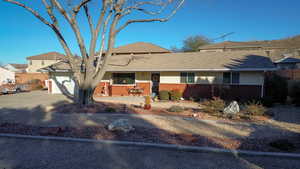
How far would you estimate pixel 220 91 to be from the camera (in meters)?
11.2

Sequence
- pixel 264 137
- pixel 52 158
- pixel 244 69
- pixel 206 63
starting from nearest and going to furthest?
1. pixel 52 158
2. pixel 264 137
3. pixel 244 69
4. pixel 206 63

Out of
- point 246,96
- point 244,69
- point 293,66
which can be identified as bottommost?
point 246,96

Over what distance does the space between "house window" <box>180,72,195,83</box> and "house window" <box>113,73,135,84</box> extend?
14.4ft

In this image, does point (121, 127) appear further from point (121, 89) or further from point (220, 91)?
point (121, 89)

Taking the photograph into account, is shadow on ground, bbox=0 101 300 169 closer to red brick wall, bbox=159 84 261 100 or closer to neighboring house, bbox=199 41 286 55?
red brick wall, bbox=159 84 261 100

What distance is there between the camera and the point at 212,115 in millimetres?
7188

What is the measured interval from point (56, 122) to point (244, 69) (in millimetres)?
10802

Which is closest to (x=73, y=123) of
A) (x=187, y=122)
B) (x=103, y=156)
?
(x=103, y=156)

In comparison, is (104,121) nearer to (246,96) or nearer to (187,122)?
(187,122)

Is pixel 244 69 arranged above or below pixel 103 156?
above

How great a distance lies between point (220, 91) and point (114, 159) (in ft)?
32.1

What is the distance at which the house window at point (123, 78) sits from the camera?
14.3 meters

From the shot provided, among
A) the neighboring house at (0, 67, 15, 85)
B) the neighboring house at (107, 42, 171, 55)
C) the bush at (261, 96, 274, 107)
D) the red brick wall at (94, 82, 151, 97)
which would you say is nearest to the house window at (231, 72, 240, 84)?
the bush at (261, 96, 274, 107)

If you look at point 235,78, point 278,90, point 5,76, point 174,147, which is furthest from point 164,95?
point 5,76
